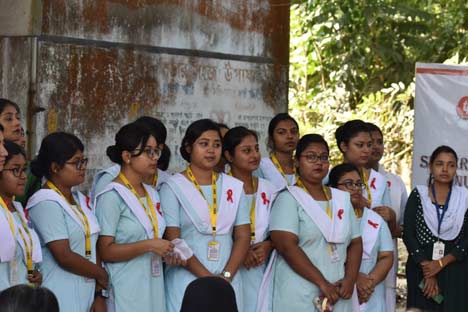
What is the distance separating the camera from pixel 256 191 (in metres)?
6.86

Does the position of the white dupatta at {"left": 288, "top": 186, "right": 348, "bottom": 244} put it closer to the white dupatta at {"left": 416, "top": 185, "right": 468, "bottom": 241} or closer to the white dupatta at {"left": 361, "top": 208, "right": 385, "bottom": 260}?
the white dupatta at {"left": 361, "top": 208, "right": 385, "bottom": 260}

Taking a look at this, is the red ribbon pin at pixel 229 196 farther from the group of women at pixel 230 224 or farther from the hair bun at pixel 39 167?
the hair bun at pixel 39 167

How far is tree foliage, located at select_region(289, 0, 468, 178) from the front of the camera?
1132 cm

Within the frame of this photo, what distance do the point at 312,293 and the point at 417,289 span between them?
4.82 ft

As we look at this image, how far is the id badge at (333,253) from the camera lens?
659 cm

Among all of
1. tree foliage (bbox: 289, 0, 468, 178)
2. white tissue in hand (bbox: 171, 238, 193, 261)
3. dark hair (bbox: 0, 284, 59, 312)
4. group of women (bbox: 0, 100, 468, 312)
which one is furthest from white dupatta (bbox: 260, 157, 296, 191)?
dark hair (bbox: 0, 284, 59, 312)

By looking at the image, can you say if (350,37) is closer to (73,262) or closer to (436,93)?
(436,93)

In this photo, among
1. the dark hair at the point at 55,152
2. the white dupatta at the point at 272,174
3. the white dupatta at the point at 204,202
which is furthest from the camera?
the white dupatta at the point at 272,174

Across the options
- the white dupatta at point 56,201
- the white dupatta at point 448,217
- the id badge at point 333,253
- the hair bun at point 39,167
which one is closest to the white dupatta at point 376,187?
the white dupatta at point 448,217

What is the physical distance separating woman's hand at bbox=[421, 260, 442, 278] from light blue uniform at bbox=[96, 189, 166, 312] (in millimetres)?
2348

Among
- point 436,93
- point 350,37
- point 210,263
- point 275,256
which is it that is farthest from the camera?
point 350,37

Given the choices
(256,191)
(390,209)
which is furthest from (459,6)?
(256,191)

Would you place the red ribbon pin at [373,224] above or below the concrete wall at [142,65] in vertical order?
below

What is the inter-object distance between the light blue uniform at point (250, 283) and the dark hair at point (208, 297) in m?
2.91
